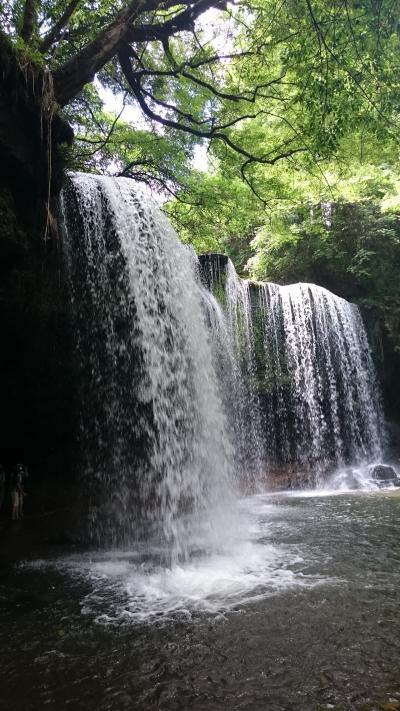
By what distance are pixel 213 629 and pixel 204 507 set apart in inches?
214

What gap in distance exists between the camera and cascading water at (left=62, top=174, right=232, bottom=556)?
8953mm

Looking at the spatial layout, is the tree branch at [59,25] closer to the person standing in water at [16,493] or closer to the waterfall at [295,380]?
the waterfall at [295,380]

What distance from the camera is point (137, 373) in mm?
9766

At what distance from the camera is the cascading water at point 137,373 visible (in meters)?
8.95

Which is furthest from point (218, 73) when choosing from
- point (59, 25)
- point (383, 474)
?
point (383, 474)

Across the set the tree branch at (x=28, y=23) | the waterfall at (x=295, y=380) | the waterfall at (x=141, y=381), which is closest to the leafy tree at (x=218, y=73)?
the tree branch at (x=28, y=23)

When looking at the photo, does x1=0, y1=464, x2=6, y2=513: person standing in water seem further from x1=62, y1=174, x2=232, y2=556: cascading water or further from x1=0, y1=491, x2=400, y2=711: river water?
x1=0, y1=491, x2=400, y2=711: river water

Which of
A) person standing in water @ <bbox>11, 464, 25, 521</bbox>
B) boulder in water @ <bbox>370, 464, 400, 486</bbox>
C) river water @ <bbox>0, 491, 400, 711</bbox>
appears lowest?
river water @ <bbox>0, 491, 400, 711</bbox>

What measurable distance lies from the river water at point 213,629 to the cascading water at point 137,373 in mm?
2824

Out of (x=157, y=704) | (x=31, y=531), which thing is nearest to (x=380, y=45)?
(x=157, y=704)

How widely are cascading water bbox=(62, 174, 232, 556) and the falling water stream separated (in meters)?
0.04

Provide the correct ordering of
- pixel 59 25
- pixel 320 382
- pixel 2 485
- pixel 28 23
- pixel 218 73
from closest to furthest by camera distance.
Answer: pixel 28 23 → pixel 59 25 → pixel 2 485 → pixel 218 73 → pixel 320 382

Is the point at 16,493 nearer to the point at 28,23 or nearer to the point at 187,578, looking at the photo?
the point at 187,578

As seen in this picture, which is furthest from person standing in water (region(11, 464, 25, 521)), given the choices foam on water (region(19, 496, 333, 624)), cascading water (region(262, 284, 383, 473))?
cascading water (region(262, 284, 383, 473))
